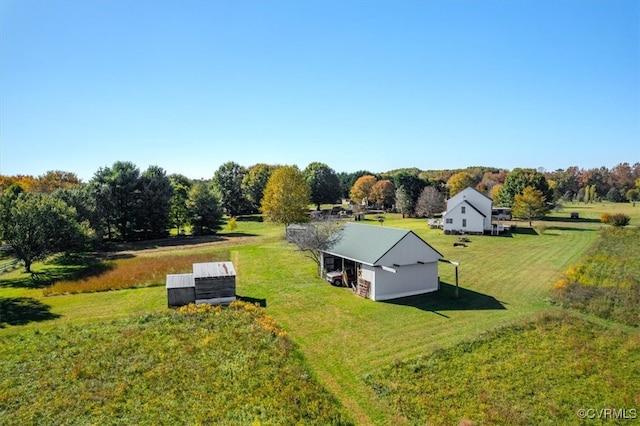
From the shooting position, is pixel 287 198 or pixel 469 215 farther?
pixel 287 198

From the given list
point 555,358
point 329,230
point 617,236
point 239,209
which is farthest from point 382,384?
point 239,209

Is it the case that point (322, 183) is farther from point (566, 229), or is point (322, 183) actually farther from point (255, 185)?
point (566, 229)

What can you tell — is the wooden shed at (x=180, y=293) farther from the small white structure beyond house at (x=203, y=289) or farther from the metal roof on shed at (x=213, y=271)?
the metal roof on shed at (x=213, y=271)

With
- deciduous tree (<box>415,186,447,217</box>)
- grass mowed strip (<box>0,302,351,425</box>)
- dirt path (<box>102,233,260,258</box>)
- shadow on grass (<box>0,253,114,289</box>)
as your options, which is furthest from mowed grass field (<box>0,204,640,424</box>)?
deciduous tree (<box>415,186,447,217</box>)

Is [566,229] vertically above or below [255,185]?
below

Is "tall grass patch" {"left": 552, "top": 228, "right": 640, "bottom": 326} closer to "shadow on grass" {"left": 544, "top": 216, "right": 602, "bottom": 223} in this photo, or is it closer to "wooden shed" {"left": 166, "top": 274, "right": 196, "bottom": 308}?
"wooden shed" {"left": 166, "top": 274, "right": 196, "bottom": 308}

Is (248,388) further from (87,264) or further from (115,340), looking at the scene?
(87,264)

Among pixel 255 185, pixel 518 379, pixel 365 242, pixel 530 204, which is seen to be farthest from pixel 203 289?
pixel 255 185


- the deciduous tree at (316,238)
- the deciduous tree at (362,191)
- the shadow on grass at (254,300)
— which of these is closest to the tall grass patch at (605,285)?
the deciduous tree at (316,238)
